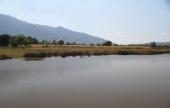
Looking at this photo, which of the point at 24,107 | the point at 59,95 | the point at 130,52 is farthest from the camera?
the point at 130,52

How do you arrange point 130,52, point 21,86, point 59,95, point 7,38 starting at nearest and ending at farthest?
1. point 59,95
2. point 21,86
3. point 130,52
4. point 7,38

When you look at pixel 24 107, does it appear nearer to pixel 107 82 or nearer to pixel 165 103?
pixel 165 103

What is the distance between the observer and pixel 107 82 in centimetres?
2364

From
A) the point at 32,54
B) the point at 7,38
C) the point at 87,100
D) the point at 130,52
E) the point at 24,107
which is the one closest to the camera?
the point at 24,107

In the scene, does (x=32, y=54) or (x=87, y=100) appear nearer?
(x=87, y=100)

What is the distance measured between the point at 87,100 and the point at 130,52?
5870cm

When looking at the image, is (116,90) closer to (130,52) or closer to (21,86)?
(21,86)

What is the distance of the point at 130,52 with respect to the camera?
74.6 meters

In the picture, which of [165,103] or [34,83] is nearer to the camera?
[165,103]

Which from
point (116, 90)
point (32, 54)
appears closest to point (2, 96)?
point (116, 90)

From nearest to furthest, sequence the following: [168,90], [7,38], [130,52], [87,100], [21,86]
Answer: [87,100]
[168,90]
[21,86]
[130,52]
[7,38]

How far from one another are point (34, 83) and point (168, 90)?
10.5 metres

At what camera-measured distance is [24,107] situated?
15.7m

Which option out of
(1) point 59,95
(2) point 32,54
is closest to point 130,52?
(2) point 32,54
